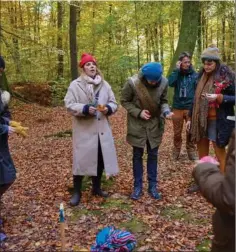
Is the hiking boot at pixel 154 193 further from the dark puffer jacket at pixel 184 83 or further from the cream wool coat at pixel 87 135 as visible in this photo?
the dark puffer jacket at pixel 184 83

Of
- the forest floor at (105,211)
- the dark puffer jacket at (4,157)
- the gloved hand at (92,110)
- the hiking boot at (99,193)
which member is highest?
the gloved hand at (92,110)

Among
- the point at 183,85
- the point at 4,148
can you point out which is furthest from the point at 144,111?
the point at 183,85

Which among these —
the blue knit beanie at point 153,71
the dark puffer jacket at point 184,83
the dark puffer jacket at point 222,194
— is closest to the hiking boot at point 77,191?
the blue knit beanie at point 153,71

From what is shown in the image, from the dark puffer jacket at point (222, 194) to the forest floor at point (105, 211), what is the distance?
1.30 meters

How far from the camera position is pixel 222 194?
214cm

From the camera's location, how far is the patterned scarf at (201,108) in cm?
471

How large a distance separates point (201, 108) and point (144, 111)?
0.82m

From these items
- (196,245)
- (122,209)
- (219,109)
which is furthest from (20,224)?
(219,109)

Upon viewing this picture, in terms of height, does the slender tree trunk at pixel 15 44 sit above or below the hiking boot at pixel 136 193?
above

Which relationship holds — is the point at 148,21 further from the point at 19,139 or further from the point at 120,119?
the point at 19,139

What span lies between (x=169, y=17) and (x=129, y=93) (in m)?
15.9

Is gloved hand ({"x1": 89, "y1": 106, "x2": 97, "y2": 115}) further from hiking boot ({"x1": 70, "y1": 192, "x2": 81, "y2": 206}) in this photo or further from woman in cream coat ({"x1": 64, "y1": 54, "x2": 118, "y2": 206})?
hiking boot ({"x1": 70, "y1": 192, "x2": 81, "y2": 206})

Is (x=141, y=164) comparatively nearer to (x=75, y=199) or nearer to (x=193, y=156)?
(x=75, y=199)

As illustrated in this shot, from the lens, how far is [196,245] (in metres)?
3.77
